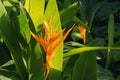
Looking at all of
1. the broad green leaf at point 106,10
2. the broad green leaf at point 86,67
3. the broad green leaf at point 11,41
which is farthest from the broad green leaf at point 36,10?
→ the broad green leaf at point 106,10

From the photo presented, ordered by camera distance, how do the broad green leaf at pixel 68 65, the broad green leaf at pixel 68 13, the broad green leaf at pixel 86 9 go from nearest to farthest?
1. the broad green leaf at pixel 68 65
2. the broad green leaf at pixel 68 13
3. the broad green leaf at pixel 86 9

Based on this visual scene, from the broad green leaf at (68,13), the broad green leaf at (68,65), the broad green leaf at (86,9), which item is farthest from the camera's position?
the broad green leaf at (86,9)

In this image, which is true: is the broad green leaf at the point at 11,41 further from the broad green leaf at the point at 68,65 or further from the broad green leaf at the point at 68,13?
the broad green leaf at the point at 68,13

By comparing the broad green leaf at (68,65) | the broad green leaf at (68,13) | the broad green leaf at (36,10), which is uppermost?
the broad green leaf at (36,10)

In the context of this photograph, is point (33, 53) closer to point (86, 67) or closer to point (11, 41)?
point (11, 41)

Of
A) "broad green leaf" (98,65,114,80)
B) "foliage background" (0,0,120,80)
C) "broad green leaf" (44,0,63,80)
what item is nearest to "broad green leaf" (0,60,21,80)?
"foliage background" (0,0,120,80)

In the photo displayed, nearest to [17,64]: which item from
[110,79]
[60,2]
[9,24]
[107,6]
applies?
[9,24]

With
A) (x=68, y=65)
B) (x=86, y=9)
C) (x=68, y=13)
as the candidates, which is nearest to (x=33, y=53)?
(x=68, y=65)

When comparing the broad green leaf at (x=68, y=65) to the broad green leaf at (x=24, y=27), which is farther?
the broad green leaf at (x=68, y=65)
